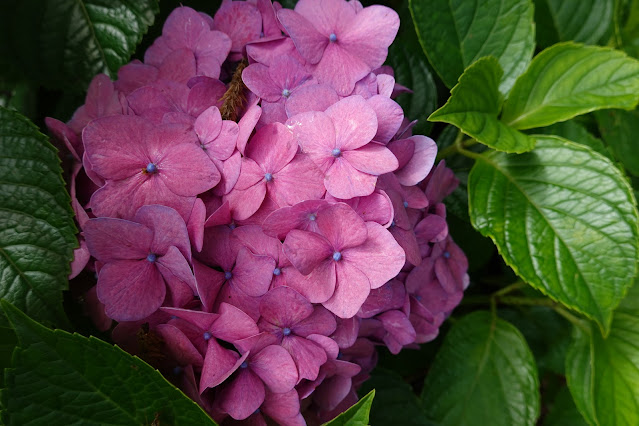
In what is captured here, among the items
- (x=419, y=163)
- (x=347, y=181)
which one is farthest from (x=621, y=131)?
(x=347, y=181)

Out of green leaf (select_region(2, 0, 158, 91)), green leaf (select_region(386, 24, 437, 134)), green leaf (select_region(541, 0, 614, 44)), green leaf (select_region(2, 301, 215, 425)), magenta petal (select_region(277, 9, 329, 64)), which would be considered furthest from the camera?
green leaf (select_region(541, 0, 614, 44))

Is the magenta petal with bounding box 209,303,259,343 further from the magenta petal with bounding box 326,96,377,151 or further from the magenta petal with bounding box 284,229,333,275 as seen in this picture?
the magenta petal with bounding box 326,96,377,151

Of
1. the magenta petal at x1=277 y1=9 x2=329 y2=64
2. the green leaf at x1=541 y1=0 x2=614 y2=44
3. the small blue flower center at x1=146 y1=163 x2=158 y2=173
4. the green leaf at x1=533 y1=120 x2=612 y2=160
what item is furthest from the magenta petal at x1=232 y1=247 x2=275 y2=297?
the green leaf at x1=541 y1=0 x2=614 y2=44

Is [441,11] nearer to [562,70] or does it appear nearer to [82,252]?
[562,70]

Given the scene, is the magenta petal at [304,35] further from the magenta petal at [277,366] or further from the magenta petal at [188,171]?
the magenta petal at [277,366]

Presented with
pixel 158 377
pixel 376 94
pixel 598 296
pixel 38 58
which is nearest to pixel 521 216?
pixel 598 296

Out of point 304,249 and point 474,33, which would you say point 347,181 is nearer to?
point 304,249
